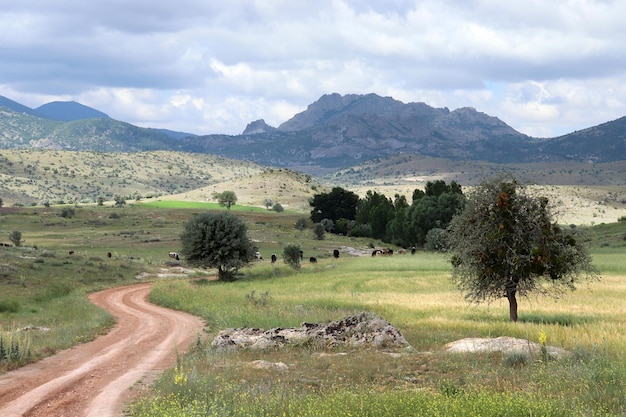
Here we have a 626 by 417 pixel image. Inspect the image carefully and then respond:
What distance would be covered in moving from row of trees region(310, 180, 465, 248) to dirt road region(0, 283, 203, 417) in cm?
6340

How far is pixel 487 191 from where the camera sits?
98.1ft

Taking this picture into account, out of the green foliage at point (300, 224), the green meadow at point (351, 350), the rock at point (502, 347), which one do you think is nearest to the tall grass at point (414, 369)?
the green meadow at point (351, 350)

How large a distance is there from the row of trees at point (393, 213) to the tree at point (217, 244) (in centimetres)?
3662

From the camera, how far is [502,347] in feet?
63.3

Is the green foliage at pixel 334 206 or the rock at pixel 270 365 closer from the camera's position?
the rock at pixel 270 365

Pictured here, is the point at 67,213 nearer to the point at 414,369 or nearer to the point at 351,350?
the point at 351,350

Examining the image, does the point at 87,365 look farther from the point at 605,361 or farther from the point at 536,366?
the point at 605,361

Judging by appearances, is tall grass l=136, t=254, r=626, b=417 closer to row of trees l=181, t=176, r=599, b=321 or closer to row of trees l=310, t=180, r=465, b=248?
row of trees l=181, t=176, r=599, b=321

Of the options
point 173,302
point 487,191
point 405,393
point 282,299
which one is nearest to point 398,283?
point 282,299

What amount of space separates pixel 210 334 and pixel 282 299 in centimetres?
1300

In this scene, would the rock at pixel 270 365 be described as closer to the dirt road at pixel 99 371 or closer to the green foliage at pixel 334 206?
the dirt road at pixel 99 371

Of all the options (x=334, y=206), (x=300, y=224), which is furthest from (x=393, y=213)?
(x=300, y=224)

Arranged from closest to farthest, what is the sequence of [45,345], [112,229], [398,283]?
[45,345]
[398,283]
[112,229]

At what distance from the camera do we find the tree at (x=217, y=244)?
6188 centimetres
